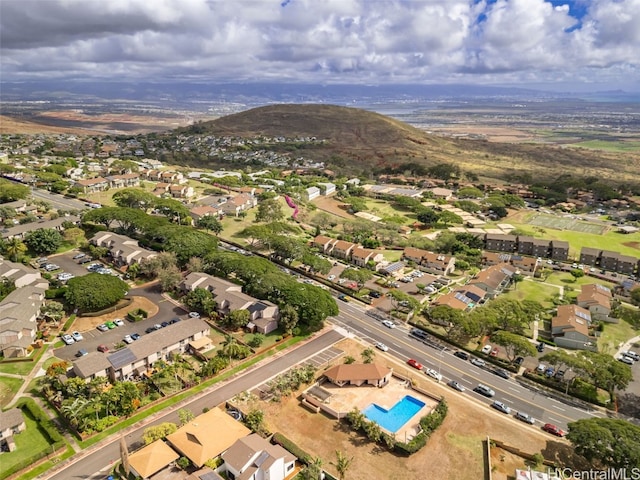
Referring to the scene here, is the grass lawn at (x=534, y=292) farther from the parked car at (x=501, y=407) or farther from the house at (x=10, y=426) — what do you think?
the house at (x=10, y=426)

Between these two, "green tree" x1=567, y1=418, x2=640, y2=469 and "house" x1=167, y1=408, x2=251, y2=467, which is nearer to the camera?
"green tree" x1=567, y1=418, x2=640, y2=469

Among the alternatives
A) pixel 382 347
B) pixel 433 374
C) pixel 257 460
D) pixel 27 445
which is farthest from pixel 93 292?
pixel 433 374

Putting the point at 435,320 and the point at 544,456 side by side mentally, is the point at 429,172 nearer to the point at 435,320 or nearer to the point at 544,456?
the point at 435,320

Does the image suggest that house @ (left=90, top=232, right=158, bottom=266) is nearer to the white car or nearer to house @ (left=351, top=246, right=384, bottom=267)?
house @ (left=351, top=246, right=384, bottom=267)

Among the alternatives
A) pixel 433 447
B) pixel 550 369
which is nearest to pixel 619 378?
pixel 550 369

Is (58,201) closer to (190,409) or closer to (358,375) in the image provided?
(190,409)

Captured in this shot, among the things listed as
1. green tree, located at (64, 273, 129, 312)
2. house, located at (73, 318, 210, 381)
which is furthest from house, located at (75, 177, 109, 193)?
house, located at (73, 318, 210, 381)
